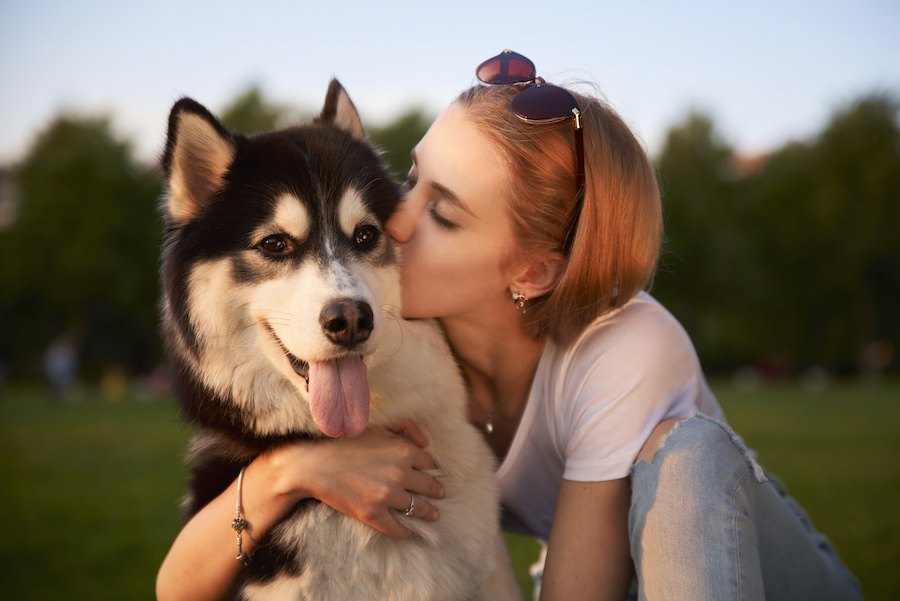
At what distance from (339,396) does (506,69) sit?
5.21ft

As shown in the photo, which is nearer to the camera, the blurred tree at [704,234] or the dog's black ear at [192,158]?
the dog's black ear at [192,158]

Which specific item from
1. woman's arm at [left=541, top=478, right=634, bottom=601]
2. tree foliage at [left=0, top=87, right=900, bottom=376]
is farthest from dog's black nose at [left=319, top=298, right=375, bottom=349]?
tree foliage at [left=0, top=87, right=900, bottom=376]

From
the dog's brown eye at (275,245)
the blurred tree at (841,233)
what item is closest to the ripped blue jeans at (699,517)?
the dog's brown eye at (275,245)

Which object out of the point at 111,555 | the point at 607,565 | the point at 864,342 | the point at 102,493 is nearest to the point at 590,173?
the point at 607,565

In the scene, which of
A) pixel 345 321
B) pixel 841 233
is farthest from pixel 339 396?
pixel 841 233

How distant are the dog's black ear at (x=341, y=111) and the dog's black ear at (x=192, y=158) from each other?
59cm

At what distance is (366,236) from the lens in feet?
9.46

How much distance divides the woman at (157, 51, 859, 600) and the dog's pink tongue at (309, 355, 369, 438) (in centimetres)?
18

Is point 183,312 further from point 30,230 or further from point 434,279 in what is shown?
point 30,230

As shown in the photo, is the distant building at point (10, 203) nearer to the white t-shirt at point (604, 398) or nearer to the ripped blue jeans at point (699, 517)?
→ the white t-shirt at point (604, 398)

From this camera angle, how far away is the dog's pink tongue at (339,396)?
2.49 m

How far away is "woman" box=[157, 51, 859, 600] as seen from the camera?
2553 mm

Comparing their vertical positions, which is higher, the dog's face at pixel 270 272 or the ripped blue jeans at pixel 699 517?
the dog's face at pixel 270 272

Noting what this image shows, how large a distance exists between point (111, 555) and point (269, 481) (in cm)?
405
